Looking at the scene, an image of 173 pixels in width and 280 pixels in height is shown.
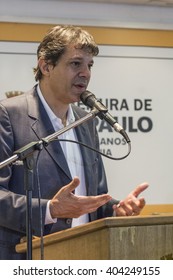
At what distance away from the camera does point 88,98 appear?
2.73 metres

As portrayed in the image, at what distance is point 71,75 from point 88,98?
39 cm

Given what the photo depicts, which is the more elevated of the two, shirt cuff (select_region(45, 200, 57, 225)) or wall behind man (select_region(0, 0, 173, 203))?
wall behind man (select_region(0, 0, 173, 203))

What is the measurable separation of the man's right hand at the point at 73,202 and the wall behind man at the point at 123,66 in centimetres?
333

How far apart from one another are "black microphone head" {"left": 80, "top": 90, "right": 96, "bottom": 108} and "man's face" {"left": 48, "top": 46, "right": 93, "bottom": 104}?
0.68ft

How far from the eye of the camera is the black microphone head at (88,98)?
2682 mm

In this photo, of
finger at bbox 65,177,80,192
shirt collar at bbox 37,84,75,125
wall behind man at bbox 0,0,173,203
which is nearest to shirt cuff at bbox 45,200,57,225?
finger at bbox 65,177,80,192

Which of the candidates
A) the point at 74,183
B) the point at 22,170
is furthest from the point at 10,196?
the point at 74,183

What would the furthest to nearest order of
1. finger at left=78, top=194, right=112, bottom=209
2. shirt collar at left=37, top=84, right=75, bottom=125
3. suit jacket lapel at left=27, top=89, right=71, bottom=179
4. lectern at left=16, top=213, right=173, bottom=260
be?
shirt collar at left=37, top=84, right=75, bottom=125, suit jacket lapel at left=27, top=89, right=71, bottom=179, finger at left=78, top=194, right=112, bottom=209, lectern at left=16, top=213, right=173, bottom=260

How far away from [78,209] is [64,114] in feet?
2.47

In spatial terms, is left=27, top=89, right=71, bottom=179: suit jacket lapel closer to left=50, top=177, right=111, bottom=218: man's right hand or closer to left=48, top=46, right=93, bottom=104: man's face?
left=48, top=46, right=93, bottom=104: man's face

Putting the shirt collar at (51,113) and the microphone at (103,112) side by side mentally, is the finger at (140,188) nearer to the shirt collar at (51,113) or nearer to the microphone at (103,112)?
the microphone at (103,112)

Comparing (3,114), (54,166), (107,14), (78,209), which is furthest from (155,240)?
(107,14)

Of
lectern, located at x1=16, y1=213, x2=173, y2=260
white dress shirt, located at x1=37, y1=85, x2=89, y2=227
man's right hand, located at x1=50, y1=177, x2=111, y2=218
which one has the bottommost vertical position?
lectern, located at x1=16, y1=213, x2=173, y2=260

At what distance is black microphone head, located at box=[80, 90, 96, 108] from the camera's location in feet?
8.80
